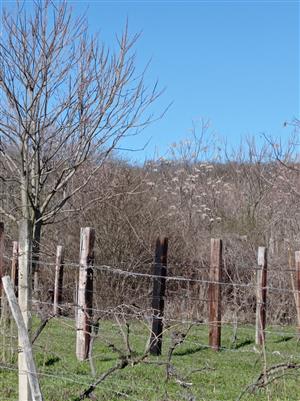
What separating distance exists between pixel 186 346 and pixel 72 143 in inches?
150

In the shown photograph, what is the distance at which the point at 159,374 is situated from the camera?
25.4 ft

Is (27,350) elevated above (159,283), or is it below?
below

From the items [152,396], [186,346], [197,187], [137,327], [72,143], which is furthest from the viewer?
[197,187]

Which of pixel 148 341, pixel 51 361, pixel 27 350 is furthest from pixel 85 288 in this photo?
pixel 27 350

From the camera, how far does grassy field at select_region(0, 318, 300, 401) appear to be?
20.7ft

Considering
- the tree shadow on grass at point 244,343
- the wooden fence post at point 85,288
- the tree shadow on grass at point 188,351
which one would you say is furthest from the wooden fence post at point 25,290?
the tree shadow on grass at point 244,343

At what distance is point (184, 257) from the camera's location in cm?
1750

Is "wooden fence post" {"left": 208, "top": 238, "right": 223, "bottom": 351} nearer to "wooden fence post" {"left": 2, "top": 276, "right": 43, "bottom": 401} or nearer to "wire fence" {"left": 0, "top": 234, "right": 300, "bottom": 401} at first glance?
"wire fence" {"left": 0, "top": 234, "right": 300, "bottom": 401}

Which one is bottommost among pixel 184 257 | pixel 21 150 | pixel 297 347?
pixel 297 347

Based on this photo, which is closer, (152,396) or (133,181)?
(152,396)

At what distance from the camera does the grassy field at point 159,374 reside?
632 centimetres

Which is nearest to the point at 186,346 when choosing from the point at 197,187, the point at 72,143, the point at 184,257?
the point at 72,143

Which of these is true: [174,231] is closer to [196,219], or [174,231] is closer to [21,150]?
[196,219]

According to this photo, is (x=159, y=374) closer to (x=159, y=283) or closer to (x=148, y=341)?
(x=148, y=341)
